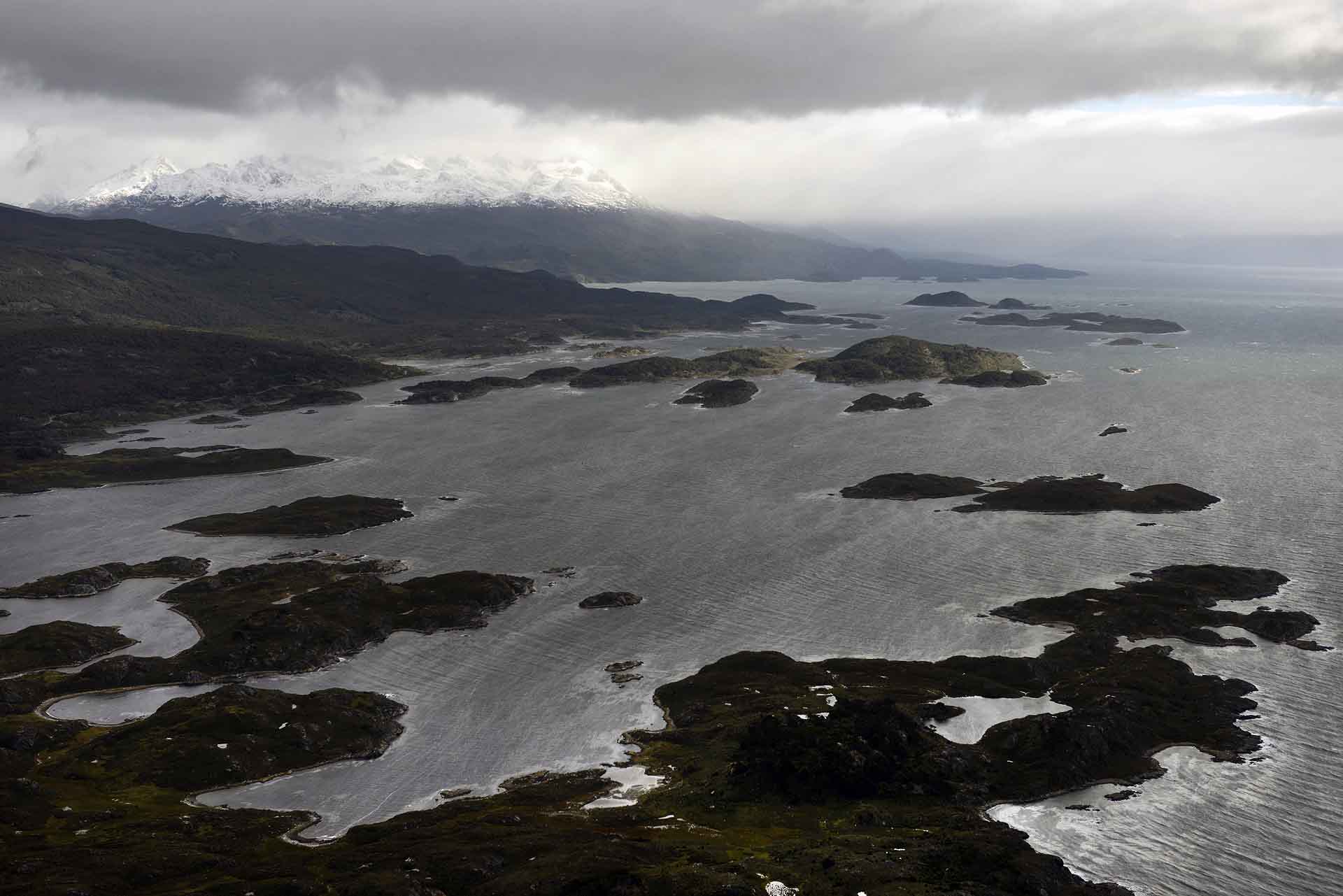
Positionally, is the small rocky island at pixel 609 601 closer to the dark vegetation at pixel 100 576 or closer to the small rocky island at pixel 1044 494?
the dark vegetation at pixel 100 576

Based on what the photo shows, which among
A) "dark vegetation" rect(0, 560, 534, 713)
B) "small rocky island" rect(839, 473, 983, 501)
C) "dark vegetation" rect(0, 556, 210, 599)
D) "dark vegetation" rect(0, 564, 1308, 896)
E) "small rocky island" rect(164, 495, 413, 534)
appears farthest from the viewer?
"small rocky island" rect(839, 473, 983, 501)

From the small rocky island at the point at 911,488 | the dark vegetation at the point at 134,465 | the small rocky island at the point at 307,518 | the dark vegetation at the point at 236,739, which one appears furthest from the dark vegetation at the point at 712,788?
the dark vegetation at the point at 134,465

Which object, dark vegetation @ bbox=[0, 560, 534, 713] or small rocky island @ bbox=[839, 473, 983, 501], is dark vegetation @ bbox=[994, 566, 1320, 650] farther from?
dark vegetation @ bbox=[0, 560, 534, 713]

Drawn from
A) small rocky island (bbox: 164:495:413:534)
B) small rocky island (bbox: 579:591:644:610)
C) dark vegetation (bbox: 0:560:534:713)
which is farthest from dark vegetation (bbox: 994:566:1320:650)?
small rocky island (bbox: 164:495:413:534)

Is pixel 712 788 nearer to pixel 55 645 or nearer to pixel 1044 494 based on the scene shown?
pixel 55 645

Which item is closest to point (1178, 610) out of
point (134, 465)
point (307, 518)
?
point (307, 518)

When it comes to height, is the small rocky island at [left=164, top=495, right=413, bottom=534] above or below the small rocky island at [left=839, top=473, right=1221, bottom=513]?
below

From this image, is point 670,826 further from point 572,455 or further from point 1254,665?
point 572,455
